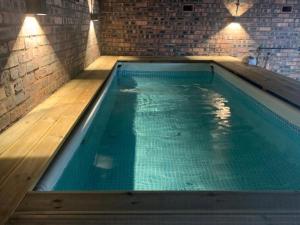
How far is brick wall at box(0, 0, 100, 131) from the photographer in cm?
227

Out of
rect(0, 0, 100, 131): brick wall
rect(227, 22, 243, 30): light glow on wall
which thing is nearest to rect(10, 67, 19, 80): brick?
rect(0, 0, 100, 131): brick wall

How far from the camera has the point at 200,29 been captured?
24.0 ft

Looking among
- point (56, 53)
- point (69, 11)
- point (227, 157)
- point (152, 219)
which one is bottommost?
point (227, 157)

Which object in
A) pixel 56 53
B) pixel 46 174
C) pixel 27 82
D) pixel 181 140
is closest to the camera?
pixel 46 174

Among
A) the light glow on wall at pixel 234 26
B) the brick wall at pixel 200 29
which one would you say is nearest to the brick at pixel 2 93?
the brick wall at pixel 200 29

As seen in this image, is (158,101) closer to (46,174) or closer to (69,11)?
(69,11)

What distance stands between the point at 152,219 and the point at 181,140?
73.8 inches

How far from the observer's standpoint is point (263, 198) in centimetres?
139

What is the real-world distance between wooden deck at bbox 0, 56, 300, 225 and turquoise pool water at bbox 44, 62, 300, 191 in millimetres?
224

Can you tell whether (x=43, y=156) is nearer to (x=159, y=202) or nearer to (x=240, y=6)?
(x=159, y=202)

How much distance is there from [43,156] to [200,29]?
6248mm

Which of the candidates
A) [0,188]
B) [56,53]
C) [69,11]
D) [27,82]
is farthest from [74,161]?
[69,11]

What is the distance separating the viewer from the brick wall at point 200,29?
7.17 metres

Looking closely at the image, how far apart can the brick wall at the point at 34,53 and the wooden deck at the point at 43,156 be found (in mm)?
149
